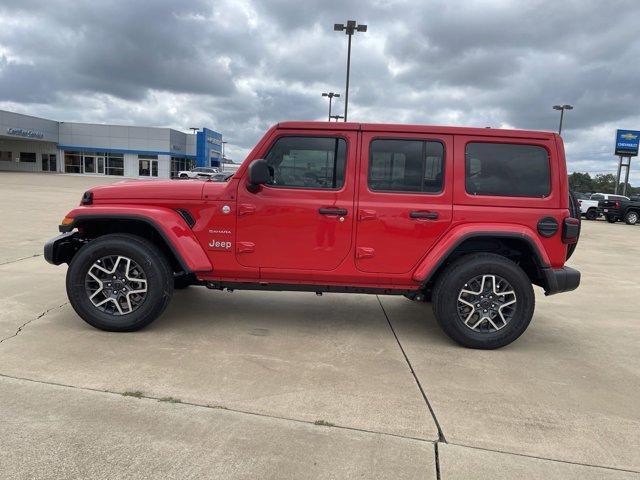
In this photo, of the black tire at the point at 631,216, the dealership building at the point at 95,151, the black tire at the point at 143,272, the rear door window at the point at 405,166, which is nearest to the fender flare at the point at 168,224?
the black tire at the point at 143,272

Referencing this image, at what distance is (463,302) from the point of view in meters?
4.14

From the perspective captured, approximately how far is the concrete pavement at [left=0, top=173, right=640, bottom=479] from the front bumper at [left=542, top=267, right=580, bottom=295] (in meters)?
0.61

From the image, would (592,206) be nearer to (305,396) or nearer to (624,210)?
(624,210)

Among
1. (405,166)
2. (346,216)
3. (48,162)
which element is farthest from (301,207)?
(48,162)

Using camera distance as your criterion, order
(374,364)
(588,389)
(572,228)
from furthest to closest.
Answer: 1. (572,228)
2. (374,364)
3. (588,389)

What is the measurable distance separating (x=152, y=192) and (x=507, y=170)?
124 inches

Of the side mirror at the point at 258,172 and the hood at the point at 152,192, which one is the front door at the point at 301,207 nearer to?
the side mirror at the point at 258,172

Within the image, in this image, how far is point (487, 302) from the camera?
4168 mm

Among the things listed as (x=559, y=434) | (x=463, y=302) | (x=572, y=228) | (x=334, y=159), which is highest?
(x=334, y=159)

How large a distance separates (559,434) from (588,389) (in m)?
0.86

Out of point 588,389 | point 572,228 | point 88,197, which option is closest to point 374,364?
point 588,389

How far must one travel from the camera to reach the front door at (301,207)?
4.11m

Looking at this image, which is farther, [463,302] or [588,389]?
[463,302]

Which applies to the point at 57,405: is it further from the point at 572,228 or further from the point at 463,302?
the point at 572,228
